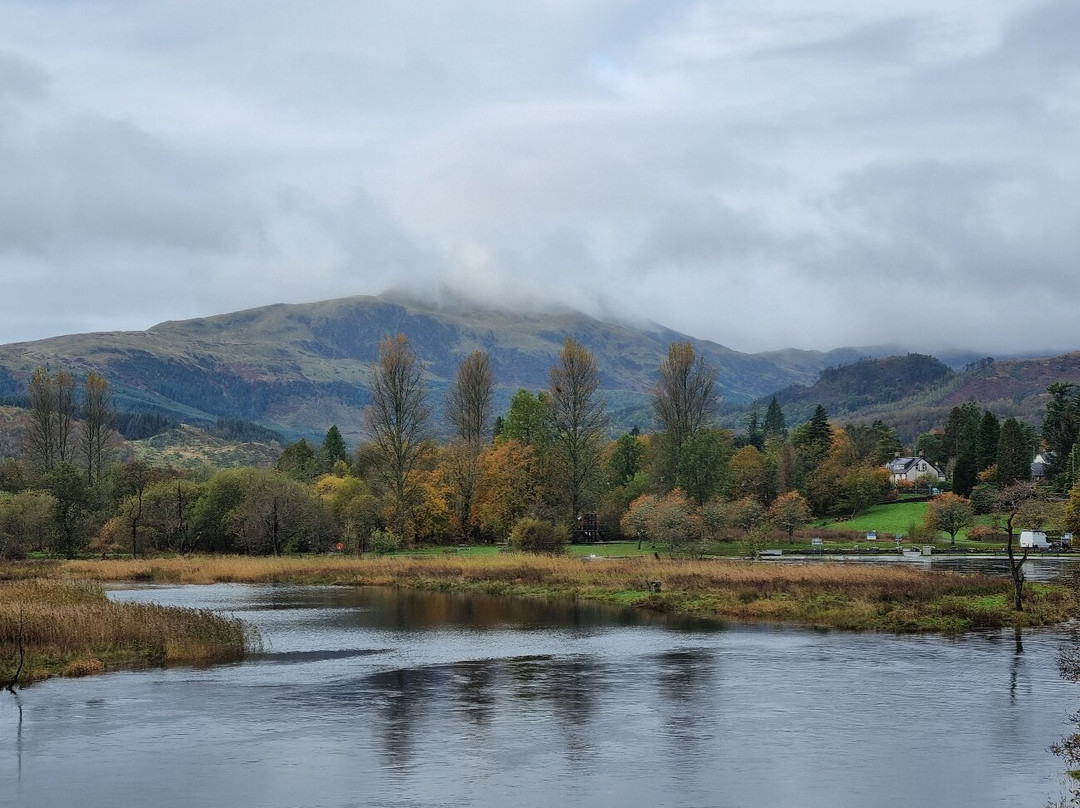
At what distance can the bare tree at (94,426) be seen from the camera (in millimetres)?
141500

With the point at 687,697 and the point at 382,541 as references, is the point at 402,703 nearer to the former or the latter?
the point at 687,697

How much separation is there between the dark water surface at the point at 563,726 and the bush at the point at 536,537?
43.3 meters

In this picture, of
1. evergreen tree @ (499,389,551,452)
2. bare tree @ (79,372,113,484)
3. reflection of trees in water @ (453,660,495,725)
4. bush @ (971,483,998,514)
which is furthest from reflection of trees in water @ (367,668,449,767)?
bare tree @ (79,372,113,484)

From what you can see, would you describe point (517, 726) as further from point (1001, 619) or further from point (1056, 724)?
Result: point (1001, 619)

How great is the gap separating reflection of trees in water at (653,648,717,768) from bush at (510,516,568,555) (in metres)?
47.5

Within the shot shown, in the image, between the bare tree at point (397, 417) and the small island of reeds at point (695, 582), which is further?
the bare tree at point (397, 417)

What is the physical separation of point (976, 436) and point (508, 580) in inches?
3623

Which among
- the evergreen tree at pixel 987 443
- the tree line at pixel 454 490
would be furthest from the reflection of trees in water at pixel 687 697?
the evergreen tree at pixel 987 443

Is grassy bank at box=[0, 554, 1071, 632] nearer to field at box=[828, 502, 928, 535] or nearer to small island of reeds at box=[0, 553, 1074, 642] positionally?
small island of reeds at box=[0, 553, 1074, 642]

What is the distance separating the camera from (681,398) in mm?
121000

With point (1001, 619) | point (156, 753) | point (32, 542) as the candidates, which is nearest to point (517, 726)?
point (156, 753)

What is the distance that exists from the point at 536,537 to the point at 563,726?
62.3 m

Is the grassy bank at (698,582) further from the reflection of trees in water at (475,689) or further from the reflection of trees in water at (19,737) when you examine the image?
the reflection of trees in water at (19,737)

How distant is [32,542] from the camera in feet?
347
